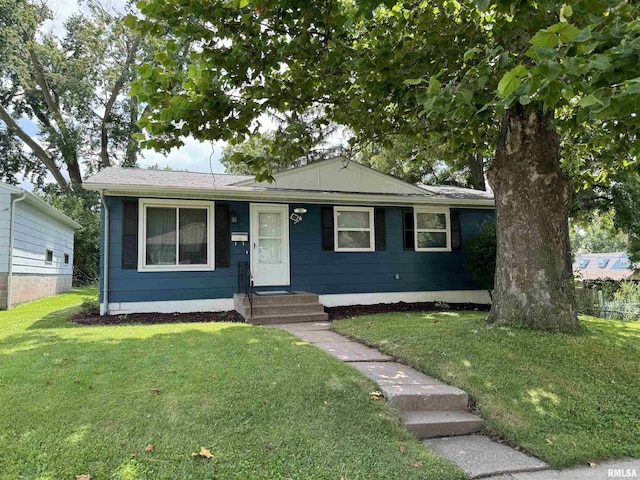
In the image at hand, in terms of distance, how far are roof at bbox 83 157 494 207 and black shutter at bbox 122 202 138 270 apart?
1.04 feet

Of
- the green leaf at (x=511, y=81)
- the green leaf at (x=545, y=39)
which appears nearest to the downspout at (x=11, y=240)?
the green leaf at (x=511, y=81)

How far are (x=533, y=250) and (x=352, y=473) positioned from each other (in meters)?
4.01

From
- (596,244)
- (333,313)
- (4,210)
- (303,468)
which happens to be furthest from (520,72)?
(596,244)

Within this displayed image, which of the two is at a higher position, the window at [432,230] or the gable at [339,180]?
the gable at [339,180]

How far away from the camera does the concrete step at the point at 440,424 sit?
317 cm

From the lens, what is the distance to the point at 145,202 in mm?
8086

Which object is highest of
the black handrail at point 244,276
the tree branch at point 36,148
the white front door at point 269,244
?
the tree branch at point 36,148

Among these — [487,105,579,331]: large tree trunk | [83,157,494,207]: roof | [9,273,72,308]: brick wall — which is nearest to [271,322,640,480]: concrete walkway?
[487,105,579,331]: large tree trunk

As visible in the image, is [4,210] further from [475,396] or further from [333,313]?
[475,396]

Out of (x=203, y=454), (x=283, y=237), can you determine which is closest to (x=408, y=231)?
(x=283, y=237)

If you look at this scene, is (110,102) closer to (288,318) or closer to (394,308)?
(288,318)

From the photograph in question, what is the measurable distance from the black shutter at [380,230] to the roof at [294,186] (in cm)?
36

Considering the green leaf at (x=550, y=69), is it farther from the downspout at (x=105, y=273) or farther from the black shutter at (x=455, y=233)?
the black shutter at (x=455, y=233)

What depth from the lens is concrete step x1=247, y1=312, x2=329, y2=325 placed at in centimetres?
731
